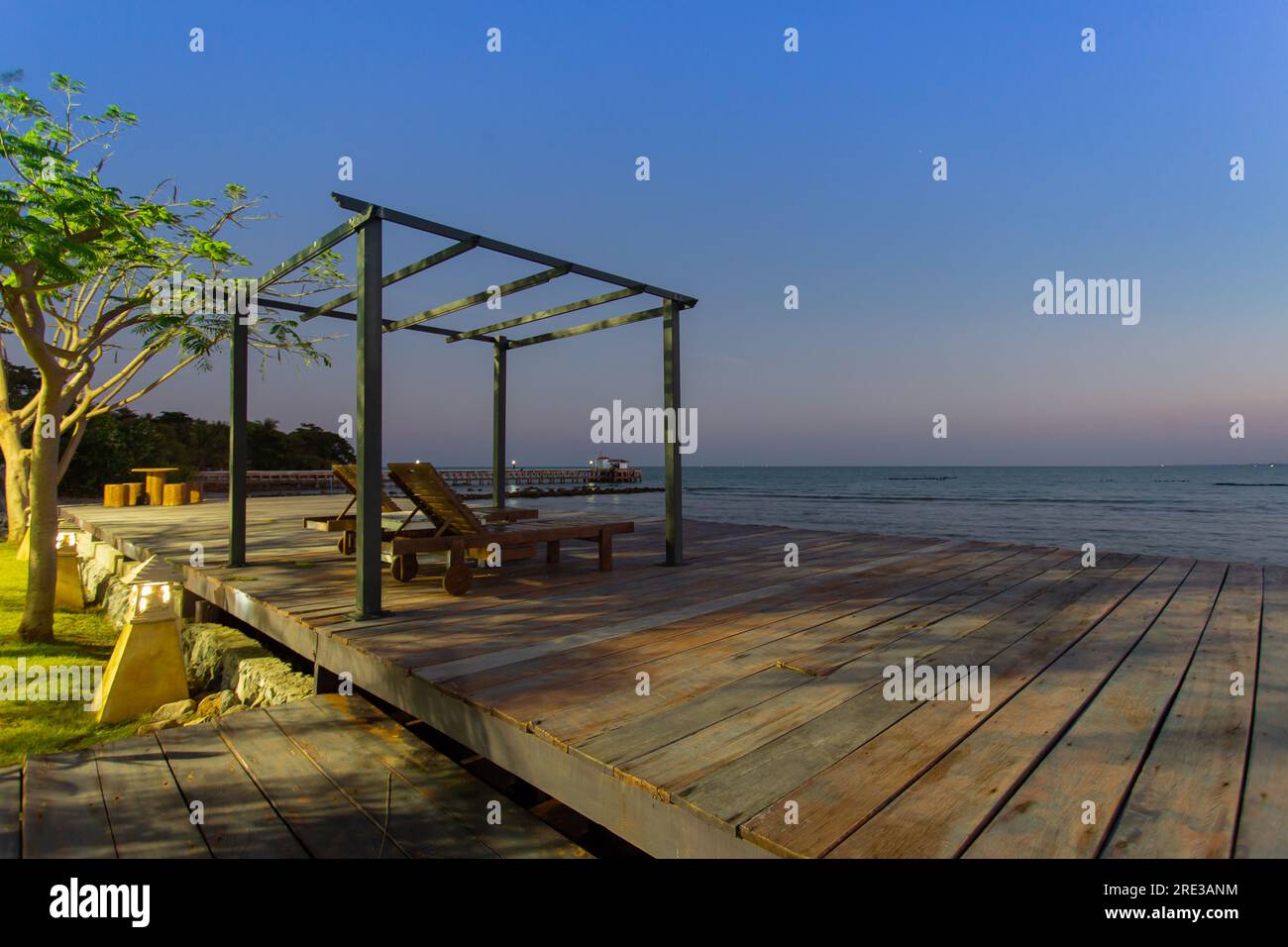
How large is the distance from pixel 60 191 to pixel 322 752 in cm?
713

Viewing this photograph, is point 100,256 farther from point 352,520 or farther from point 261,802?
point 261,802

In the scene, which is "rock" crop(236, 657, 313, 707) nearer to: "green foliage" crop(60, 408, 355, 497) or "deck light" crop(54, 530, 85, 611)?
"deck light" crop(54, 530, 85, 611)

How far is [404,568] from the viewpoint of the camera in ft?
15.8

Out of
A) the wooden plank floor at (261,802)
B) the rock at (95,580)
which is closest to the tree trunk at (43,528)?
the rock at (95,580)

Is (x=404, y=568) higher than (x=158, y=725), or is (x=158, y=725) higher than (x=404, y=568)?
(x=404, y=568)

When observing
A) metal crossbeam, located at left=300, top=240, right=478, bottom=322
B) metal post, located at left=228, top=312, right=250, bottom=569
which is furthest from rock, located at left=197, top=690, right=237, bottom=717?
metal crossbeam, located at left=300, top=240, right=478, bottom=322

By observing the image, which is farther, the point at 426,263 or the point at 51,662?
the point at 51,662

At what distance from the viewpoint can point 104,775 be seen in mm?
2355

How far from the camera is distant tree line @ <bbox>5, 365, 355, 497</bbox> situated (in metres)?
20.1

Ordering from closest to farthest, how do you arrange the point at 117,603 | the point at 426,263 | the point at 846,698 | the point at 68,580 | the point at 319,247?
the point at 846,698 → the point at 319,247 → the point at 426,263 → the point at 117,603 → the point at 68,580

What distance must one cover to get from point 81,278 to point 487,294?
458cm

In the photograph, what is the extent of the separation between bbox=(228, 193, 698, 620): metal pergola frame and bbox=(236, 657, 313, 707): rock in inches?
24.8
